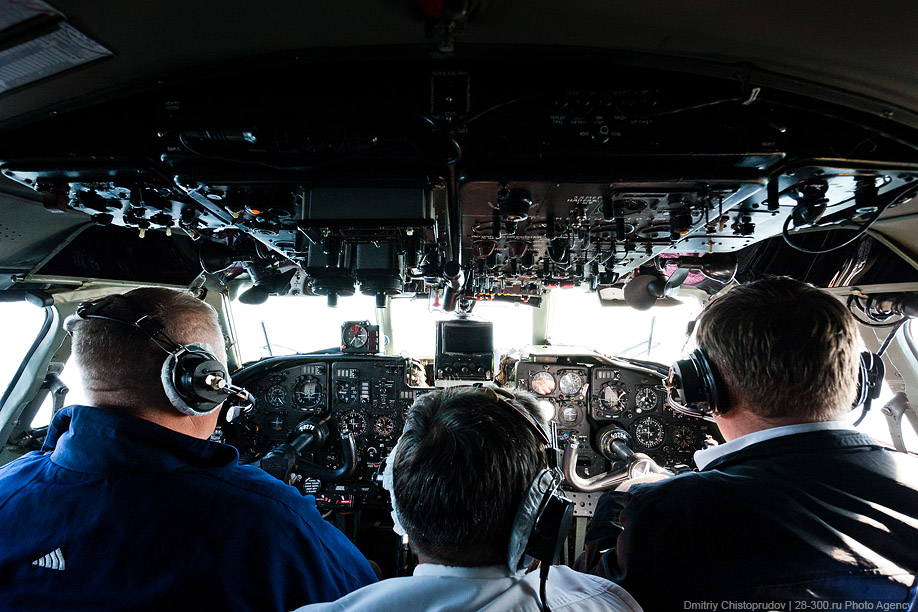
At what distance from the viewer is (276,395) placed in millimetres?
3996

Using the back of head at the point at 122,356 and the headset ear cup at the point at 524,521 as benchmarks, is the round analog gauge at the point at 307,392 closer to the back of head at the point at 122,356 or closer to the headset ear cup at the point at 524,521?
the back of head at the point at 122,356

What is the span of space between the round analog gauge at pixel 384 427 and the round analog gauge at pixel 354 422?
12 cm

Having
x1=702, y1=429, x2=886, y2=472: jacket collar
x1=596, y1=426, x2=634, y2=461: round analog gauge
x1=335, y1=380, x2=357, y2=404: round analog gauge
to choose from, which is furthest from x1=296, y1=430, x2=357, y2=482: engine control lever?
x1=702, y1=429, x2=886, y2=472: jacket collar

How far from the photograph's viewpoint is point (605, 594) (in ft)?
2.85

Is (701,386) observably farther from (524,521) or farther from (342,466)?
(342,466)

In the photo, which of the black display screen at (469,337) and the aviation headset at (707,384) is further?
the black display screen at (469,337)

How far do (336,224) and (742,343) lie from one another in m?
1.35

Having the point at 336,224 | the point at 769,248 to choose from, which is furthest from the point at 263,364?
the point at 769,248

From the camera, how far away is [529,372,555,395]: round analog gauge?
12.6ft

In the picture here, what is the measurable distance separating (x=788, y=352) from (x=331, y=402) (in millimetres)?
3559

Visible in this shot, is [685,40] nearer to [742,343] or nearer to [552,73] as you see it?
[552,73]

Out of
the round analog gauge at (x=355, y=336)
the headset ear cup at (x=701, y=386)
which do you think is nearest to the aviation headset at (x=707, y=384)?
the headset ear cup at (x=701, y=386)

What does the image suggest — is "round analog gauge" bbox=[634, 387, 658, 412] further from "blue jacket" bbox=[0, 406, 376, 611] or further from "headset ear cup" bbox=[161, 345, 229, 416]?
"headset ear cup" bbox=[161, 345, 229, 416]

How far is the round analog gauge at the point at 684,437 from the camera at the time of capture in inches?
147
